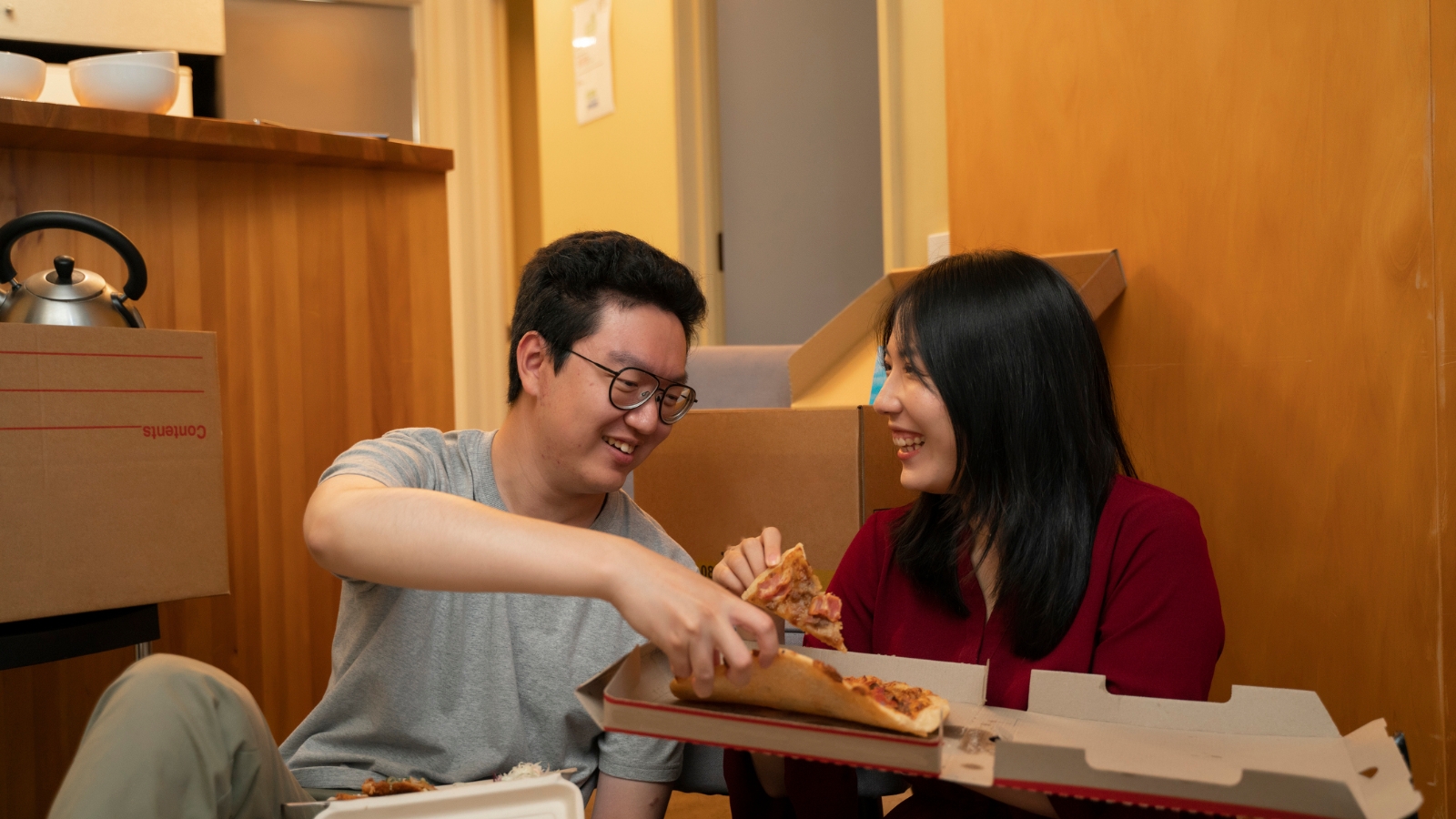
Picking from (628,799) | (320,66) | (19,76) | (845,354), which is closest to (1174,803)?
(628,799)

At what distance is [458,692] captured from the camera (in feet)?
4.17

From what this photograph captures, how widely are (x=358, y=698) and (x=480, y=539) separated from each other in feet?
1.60

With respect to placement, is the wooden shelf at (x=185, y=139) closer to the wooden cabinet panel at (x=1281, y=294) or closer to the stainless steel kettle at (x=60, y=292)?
the stainless steel kettle at (x=60, y=292)

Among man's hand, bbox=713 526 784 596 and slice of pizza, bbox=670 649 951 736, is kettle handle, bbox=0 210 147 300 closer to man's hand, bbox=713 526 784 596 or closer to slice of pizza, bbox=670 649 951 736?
man's hand, bbox=713 526 784 596

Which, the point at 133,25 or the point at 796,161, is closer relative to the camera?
the point at 133,25

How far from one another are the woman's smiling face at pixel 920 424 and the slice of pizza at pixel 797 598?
212 millimetres

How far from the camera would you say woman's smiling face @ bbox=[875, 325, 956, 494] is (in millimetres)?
1282

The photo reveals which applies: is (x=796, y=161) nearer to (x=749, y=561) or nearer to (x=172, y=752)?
(x=749, y=561)

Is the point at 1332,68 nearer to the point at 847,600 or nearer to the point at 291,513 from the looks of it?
the point at 847,600

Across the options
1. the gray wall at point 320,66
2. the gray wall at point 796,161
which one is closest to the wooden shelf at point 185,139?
the gray wall at point 796,161

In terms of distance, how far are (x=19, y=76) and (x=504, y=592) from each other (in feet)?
4.74

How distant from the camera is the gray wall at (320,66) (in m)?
4.19

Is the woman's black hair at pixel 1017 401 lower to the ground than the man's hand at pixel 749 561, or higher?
higher

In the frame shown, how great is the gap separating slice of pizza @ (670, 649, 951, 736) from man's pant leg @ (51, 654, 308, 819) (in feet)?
1.32
